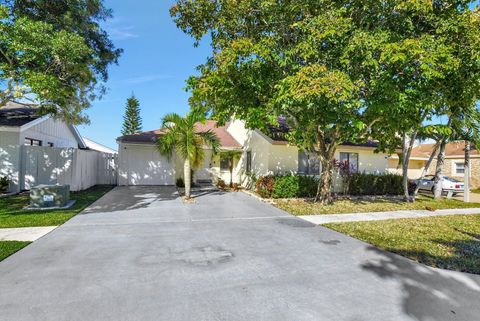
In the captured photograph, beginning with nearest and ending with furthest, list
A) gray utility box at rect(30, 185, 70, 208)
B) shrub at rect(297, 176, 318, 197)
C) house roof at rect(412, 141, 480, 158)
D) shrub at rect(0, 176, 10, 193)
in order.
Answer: gray utility box at rect(30, 185, 70, 208), shrub at rect(0, 176, 10, 193), shrub at rect(297, 176, 318, 197), house roof at rect(412, 141, 480, 158)

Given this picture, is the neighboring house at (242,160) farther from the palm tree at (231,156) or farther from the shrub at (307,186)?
the shrub at (307,186)

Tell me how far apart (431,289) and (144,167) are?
17.1 m

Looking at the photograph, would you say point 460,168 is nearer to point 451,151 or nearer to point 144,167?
point 451,151

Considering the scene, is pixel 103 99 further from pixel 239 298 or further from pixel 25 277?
pixel 239 298

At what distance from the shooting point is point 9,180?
12742mm

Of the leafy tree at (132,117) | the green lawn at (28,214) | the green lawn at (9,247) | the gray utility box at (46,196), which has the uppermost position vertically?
the leafy tree at (132,117)

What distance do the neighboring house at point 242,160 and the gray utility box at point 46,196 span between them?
25.7 feet

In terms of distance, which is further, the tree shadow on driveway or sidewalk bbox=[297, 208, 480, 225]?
sidewalk bbox=[297, 208, 480, 225]

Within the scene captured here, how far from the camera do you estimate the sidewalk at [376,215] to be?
29.7ft

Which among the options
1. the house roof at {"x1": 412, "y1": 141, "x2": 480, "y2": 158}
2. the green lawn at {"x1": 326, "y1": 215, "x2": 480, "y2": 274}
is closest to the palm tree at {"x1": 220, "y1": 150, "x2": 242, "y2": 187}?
the green lawn at {"x1": 326, "y1": 215, "x2": 480, "y2": 274}

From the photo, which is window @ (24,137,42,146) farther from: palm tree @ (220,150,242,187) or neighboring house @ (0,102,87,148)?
palm tree @ (220,150,242,187)

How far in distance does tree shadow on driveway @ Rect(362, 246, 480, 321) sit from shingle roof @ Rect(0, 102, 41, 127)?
1454 centimetres

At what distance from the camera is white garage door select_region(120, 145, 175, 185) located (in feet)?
58.9

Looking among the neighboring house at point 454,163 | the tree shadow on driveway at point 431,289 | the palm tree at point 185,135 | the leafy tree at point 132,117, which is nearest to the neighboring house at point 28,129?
the palm tree at point 185,135
